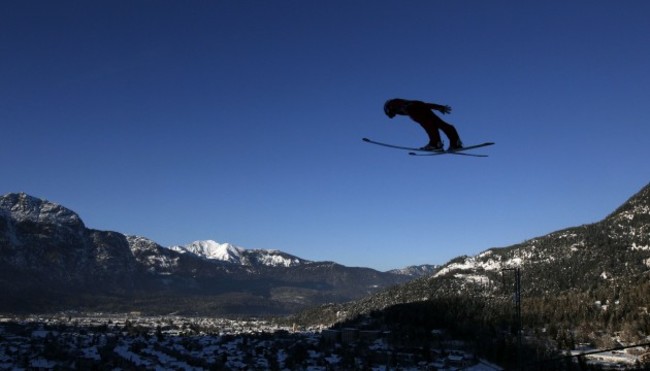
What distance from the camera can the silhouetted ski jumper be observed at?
17812mm

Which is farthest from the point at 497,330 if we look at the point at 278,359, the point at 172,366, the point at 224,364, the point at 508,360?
the point at 172,366

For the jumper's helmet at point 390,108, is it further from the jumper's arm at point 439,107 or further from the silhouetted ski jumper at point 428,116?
the jumper's arm at point 439,107

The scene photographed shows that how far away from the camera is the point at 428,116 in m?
18.4

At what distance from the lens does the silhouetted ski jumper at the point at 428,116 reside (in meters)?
17.8

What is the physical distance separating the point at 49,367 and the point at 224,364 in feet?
153

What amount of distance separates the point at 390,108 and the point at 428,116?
1.28 metres


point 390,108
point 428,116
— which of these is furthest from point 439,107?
point 390,108

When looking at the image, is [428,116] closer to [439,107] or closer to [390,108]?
[439,107]

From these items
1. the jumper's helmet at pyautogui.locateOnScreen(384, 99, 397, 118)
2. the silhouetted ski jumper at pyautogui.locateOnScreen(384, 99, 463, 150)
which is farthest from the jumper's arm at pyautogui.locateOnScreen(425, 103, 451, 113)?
the jumper's helmet at pyautogui.locateOnScreen(384, 99, 397, 118)

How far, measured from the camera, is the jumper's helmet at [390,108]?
707 inches

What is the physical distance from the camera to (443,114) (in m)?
18.1

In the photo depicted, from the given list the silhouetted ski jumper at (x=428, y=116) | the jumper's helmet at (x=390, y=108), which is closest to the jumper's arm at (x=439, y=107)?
the silhouetted ski jumper at (x=428, y=116)

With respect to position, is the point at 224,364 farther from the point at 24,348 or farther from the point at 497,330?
the point at 497,330

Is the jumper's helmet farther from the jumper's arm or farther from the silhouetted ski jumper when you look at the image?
the jumper's arm
